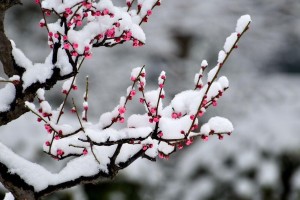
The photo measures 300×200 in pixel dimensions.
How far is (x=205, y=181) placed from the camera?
6.09m

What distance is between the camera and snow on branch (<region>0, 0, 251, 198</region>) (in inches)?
72.0

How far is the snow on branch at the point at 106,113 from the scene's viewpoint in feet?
6.00

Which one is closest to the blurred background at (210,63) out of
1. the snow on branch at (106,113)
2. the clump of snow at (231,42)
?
the snow on branch at (106,113)

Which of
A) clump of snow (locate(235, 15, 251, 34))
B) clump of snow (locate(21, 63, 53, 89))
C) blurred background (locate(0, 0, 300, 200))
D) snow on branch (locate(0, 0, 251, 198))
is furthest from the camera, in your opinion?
blurred background (locate(0, 0, 300, 200))

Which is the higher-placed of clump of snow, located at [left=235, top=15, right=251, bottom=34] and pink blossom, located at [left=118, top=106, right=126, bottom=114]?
clump of snow, located at [left=235, top=15, right=251, bottom=34]

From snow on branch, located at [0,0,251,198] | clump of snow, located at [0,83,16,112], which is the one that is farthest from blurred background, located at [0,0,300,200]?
clump of snow, located at [0,83,16,112]

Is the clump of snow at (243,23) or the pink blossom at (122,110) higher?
the clump of snow at (243,23)

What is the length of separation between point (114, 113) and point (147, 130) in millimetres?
166

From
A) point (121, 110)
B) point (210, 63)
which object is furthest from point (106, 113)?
point (210, 63)

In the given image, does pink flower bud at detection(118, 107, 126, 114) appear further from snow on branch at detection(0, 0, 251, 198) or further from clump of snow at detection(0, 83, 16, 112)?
clump of snow at detection(0, 83, 16, 112)

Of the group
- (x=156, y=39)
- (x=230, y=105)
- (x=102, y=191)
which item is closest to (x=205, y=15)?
(x=156, y=39)

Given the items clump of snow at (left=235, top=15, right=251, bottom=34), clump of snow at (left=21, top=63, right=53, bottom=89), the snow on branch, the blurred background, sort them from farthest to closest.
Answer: the blurred background → clump of snow at (left=21, top=63, right=53, bottom=89) → the snow on branch → clump of snow at (left=235, top=15, right=251, bottom=34)

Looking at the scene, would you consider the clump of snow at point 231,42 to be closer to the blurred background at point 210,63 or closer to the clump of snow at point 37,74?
the clump of snow at point 37,74

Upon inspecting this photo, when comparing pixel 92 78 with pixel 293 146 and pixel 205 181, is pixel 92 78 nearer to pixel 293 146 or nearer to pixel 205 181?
pixel 205 181
